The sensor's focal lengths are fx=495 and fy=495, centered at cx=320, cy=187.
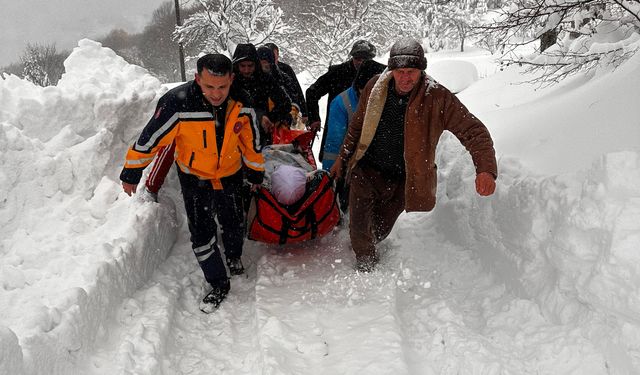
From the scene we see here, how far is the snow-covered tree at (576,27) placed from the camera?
416 centimetres

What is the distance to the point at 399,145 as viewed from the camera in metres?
3.94

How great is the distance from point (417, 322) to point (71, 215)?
2.83m

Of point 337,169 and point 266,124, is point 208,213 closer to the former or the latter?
point 337,169

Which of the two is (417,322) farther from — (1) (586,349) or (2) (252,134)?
(2) (252,134)

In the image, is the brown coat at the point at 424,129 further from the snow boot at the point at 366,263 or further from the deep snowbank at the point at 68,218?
the deep snowbank at the point at 68,218

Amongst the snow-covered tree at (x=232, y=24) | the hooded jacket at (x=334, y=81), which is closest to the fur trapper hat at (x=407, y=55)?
the hooded jacket at (x=334, y=81)

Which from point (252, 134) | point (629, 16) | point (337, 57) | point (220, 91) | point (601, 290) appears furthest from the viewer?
point (337, 57)

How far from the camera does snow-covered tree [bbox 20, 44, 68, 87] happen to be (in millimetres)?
39625

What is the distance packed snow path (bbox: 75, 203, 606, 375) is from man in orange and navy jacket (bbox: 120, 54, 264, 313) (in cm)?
34

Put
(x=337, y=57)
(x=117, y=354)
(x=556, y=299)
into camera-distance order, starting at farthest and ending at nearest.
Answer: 1. (x=337, y=57)
2. (x=556, y=299)
3. (x=117, y=354)

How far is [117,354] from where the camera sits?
2.92 m

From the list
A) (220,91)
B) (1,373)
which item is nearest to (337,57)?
(220,91)

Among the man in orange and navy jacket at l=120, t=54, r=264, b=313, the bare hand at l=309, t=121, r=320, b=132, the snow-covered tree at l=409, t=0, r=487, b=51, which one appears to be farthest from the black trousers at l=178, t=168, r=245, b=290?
the snow-covered tree at l=409, t=0, r=487, b=51

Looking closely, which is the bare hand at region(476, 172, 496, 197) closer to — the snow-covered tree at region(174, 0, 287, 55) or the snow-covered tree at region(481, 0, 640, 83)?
the snow-covered tree at region(481, 0, 640, 83)
